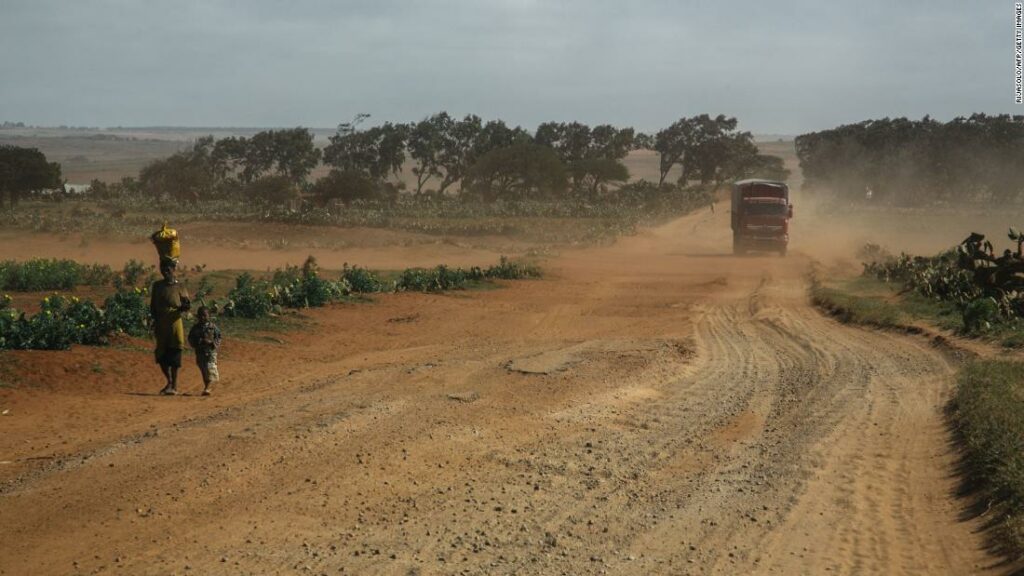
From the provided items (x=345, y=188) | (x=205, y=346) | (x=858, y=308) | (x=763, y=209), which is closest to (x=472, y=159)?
(x=345, y=188)

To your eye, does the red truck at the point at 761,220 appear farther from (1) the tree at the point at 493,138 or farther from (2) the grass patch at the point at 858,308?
(1) the tree at the point at 493,138

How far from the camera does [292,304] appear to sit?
20.1 metres

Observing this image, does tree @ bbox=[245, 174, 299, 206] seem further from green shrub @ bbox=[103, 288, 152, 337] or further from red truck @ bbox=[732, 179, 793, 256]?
green shrub @ bbox=[103, 288, 152, 337]

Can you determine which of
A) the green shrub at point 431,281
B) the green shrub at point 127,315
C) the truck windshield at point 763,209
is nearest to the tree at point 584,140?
the truck windshield at point 763,209

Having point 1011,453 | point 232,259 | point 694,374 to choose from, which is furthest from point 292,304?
point 232,259

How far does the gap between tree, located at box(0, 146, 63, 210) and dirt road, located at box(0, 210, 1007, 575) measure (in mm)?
56086

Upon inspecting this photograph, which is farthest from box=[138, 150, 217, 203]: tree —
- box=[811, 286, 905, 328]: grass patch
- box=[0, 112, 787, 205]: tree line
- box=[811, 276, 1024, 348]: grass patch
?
box=[811, 286, 905, 328]: grass patch

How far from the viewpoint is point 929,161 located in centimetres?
8106

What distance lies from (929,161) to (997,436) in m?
77.3

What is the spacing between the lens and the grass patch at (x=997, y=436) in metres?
7.75

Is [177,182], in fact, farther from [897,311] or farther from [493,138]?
[897,311]

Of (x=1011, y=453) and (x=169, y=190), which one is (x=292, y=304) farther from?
(x=169, y=190)

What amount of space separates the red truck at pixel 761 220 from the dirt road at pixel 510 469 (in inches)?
1013

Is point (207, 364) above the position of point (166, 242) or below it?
below
